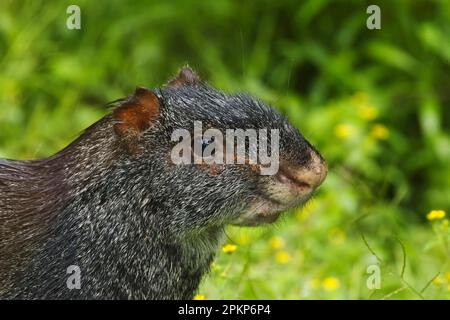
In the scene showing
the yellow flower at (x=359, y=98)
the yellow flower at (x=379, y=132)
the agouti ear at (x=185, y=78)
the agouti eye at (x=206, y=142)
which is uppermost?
the yellow flower at (x=359, y=98)

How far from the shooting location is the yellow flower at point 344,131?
7156 millimetres

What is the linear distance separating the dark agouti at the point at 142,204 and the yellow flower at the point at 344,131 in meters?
3.03

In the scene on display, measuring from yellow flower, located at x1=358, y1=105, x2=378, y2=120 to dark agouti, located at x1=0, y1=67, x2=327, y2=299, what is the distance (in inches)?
125

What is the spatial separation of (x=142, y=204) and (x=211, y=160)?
1.03ft

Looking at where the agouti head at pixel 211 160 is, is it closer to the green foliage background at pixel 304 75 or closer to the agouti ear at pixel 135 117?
the agouti ear at pixel 135 117

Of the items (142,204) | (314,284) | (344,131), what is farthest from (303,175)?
(344,131)

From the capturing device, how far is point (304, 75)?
835 cm

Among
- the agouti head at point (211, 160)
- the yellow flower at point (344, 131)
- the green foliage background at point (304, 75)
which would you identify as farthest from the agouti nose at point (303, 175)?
the yellow flower at point (344, 131)

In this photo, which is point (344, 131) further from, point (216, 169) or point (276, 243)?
point (216, 169)

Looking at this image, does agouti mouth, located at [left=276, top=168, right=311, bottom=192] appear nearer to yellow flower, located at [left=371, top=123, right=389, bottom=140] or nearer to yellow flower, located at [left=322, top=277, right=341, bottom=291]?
yellow flower, located at [left=322, top=277, right=341, bottom=291]

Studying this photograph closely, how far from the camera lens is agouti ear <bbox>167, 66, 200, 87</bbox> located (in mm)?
4441

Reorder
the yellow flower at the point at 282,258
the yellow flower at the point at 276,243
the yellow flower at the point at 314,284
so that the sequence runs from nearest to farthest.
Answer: the yellow flower at the point at 314,284 < the yellow flower at the point at 282,258 < the yellow flower at the point at 276,243

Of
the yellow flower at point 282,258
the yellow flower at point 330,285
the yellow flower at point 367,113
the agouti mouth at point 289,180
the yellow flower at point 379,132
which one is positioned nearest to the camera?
the agouti mouth at point 289,180

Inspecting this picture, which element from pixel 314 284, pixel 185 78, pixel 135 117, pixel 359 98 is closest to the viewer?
pixel 135 117
